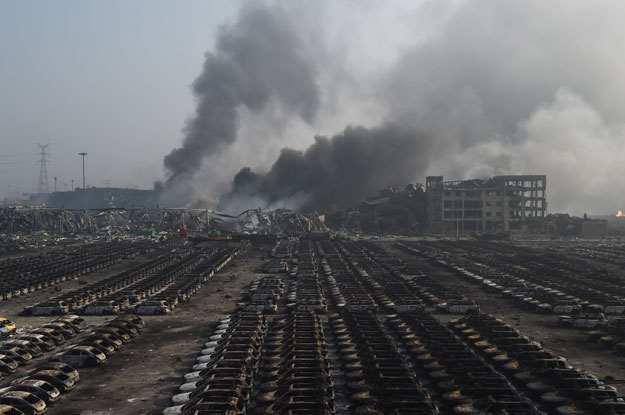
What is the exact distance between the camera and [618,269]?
266ft

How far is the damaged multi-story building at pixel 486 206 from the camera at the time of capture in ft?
523

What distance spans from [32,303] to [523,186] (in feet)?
460

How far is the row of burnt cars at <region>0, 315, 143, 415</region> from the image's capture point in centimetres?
2533

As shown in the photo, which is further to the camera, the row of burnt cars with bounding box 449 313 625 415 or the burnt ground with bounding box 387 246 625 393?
the burnt ground with bounding box 387 246 625 393

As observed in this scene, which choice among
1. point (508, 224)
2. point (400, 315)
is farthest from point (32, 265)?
point (508, 224)

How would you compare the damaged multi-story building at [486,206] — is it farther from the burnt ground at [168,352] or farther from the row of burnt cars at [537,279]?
the burnt ground at [168,352]

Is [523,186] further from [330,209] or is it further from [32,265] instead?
[32,265]

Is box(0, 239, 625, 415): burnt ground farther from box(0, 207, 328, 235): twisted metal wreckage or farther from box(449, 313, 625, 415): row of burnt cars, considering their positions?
box(0, 207, 328, 235): twisted metal wreckage

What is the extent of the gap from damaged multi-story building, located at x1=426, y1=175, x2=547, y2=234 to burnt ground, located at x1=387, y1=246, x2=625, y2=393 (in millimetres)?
101461

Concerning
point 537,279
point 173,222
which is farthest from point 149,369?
point 173,222

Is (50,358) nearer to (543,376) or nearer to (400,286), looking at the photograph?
(543,376)

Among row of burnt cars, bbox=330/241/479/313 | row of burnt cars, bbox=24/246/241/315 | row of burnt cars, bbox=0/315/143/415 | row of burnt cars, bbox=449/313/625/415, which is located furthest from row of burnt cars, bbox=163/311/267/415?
row of burnt cars, bbox=330/241/479/313

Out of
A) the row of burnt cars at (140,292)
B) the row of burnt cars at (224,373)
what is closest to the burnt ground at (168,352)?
the row of burnt cars at (224,373)

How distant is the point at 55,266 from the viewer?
83312mm
